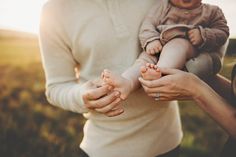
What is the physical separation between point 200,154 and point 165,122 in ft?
2.50

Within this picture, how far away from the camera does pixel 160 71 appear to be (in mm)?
1355

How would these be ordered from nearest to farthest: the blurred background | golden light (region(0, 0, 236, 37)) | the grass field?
golden light (region(0, 0, 236, 37)) → the blurred background → the grass field

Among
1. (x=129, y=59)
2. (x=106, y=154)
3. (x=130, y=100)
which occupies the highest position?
(x=129, y=59)

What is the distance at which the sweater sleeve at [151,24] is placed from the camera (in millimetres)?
1422

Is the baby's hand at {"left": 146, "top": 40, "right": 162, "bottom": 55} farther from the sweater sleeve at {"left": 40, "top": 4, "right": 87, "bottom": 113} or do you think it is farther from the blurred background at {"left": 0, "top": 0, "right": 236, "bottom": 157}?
the blurred background at {"left": 0, "top": 0, "right": 236, "bottom": 157}

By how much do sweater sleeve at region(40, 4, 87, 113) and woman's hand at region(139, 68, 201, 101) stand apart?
0.70 ft

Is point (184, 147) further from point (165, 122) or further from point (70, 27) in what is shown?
point (70, 27)

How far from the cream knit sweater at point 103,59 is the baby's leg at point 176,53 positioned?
97 millimetres

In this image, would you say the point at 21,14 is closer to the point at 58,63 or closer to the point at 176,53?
the point at 58,63

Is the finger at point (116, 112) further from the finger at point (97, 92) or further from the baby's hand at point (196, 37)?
the baby's hand at point (196, 37)

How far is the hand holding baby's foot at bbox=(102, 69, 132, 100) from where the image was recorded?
4.38ft

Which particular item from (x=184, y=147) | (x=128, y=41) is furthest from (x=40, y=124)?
(x=128, y=41)

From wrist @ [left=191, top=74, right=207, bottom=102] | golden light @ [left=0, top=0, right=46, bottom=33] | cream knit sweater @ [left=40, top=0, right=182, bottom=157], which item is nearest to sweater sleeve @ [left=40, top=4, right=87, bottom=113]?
cream knit sweater @ [left=40, top=0, right=182, bottom=157]

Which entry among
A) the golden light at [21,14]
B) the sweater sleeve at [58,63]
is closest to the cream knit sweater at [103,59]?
the sweater sleeve at [58,63]
